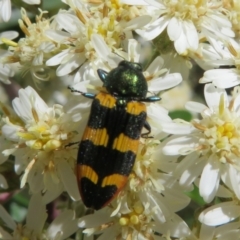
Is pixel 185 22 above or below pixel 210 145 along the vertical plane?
above

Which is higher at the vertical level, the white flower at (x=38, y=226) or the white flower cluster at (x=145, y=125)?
the white flower cluster at (x=145, y=125)

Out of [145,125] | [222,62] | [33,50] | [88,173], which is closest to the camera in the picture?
[88,173]

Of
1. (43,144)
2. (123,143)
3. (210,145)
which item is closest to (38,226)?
(43,144)

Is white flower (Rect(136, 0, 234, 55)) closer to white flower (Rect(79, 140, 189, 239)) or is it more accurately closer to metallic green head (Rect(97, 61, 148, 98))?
metallic green head (Rect(97, 61, 148, 98))

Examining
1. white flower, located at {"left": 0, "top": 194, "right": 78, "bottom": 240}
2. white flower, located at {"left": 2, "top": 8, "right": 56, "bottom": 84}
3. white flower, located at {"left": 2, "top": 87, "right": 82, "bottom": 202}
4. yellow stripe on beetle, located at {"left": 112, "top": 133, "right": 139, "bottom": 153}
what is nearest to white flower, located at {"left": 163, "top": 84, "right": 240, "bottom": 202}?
yellow stripe on beetle, located at {"left": 112, "top": 133, "right": 139, "bottom": 153}

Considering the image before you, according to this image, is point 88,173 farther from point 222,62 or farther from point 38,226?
point 222,62

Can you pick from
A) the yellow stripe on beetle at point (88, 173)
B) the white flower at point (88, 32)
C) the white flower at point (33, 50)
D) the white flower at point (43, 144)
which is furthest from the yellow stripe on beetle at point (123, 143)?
the white flower at point (33, 50)

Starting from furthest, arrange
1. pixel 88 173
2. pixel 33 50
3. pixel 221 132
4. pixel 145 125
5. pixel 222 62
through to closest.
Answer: pixel 33 50
pixel 222 62
pixel 221 132
pixel 145 125
pixel 88 173

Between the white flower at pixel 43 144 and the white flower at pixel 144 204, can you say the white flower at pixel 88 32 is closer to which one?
the white flower at pixel 43 144

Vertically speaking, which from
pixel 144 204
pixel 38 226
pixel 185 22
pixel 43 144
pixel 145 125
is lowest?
pixel 38 226
